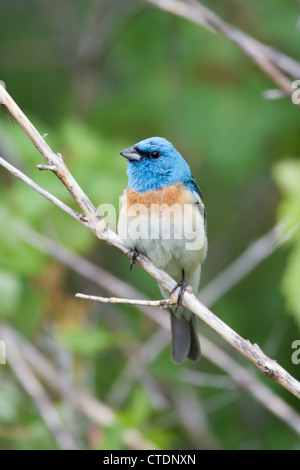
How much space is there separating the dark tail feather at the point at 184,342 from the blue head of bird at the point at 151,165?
1.09 meters

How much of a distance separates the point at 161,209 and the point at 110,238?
0.93 meters

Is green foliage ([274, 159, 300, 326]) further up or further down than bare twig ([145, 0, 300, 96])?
further down

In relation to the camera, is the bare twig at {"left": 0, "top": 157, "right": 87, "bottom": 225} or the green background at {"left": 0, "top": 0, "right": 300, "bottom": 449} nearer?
the bare twig at {"left": 0, "top": 157, "right": 87, "bottom": 225}

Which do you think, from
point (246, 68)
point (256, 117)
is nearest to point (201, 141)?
point (256, 117)

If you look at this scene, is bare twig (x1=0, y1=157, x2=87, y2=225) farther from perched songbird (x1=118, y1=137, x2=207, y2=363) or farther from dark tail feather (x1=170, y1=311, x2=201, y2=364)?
dark tail feather (x1=170, y1=311, x2=201, y2=364)

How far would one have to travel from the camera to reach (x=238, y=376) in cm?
463

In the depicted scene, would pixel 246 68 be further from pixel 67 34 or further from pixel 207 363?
pixel 207 363

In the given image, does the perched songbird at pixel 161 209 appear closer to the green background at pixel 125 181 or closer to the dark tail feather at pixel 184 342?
the dark tail feather at pixel 184 342

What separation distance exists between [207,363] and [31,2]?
4.64 m

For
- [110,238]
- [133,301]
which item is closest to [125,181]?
[110,238]

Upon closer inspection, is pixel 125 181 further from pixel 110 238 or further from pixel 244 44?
pixel 110 238

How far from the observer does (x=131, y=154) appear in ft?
14.0

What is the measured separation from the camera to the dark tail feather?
461 cm

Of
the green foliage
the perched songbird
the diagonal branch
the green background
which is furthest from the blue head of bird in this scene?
the diagonal branch
